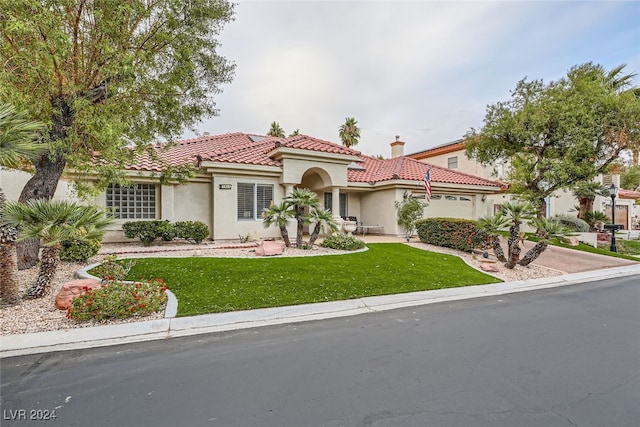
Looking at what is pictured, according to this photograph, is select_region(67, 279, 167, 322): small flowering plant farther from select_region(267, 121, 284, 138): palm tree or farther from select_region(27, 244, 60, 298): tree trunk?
select_region(267, 121, 284, 138): palm tree

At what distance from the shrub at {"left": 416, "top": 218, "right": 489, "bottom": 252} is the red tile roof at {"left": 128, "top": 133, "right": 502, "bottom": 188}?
3.71 metres

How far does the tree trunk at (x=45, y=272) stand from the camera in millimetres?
6445

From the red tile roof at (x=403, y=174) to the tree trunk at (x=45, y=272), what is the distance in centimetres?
1468

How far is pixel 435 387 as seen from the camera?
3736 mm

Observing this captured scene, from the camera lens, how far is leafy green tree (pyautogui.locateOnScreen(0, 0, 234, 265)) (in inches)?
270

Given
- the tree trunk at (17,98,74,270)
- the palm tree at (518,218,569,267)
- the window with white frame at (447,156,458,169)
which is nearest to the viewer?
the tree trunk at (17,98,74,270)

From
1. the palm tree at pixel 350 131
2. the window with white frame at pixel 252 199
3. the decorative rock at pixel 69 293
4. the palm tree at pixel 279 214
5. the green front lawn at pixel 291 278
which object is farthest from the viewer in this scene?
the palm tree at pixel 350 131

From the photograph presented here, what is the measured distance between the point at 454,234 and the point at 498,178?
434 inches

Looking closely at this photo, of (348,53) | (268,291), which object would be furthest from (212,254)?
(348,53)

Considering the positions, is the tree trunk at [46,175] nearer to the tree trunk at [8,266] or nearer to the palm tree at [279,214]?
the tree trunk at [8,266]

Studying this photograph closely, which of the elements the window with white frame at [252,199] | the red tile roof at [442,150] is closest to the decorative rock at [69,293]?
→ the window with white frame at [252,199]

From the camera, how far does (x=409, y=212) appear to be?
670 inches

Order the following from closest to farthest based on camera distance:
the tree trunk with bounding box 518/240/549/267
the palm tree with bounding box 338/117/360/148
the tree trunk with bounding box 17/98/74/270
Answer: the tree trunk with bounding box 17/98/74/270 < the tree trunk with bounding box 518/240/549/267 < the palm tree with bounding box 338/117/360/148

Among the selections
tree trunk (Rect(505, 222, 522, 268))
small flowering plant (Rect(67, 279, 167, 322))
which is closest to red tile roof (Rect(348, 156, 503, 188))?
tree trunk (Rect(505, 222, 522, 268))
